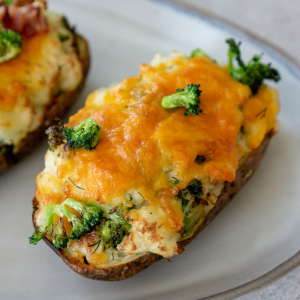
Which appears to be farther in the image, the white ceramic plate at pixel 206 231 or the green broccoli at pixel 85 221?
the white ceramic plate at pixel 206 231

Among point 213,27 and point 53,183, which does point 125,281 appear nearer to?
point 53,183

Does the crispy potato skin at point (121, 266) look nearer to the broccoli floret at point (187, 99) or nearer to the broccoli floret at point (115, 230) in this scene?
the broccoli floret at point (115, 230)

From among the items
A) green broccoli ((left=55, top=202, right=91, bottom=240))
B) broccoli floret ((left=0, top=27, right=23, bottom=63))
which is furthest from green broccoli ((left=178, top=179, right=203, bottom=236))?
broccoli floret ((left=0, top=27, right=23, bottom=63))

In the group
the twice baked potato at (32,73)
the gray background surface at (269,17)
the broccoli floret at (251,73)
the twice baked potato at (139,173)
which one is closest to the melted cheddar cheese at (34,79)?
the twice baked potato at (32,73)

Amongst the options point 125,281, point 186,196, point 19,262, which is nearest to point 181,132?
point 186,196

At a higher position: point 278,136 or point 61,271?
point 278,136

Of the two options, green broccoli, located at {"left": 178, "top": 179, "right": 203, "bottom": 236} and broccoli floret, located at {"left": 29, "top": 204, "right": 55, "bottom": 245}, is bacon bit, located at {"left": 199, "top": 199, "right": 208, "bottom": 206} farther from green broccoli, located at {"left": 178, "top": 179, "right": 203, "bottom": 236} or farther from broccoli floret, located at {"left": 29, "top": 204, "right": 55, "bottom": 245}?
broccoli floret, located at {"left": 29, "top": 204, "right": 55, "bottom": 245}

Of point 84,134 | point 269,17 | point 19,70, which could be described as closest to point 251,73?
point 84,134
